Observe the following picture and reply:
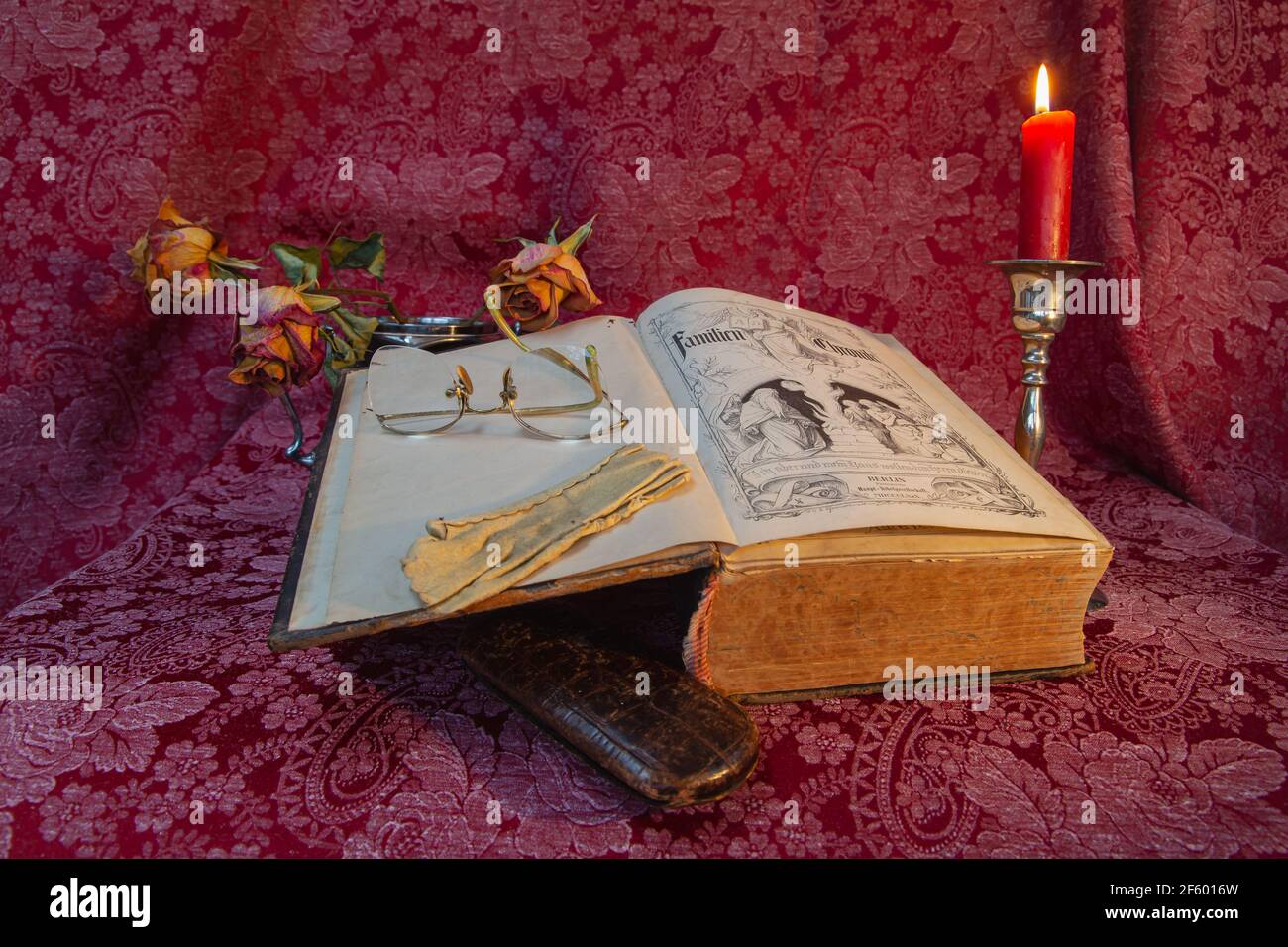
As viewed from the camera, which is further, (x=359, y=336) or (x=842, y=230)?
(x=842, y=230)

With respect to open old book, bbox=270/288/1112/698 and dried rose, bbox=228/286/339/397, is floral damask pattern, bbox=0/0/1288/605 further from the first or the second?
open old book, bbox=270/288/1112/698

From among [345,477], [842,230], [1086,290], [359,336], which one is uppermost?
[842,230]

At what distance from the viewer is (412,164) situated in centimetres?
174

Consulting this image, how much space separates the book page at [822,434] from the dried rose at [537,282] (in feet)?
0.47

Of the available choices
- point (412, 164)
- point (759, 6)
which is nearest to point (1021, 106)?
point (759, 6)

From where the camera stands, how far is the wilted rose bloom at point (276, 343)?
3.98ft

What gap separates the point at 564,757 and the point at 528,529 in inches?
8.4

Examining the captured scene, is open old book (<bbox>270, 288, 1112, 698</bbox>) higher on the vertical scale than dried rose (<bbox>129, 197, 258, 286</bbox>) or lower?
lower

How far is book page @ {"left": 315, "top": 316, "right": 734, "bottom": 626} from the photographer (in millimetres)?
809

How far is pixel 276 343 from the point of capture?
1217 mm

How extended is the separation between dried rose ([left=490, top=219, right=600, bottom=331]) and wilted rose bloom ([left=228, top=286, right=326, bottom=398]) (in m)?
0.26

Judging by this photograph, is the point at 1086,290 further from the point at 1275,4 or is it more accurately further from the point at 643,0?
the point at 643,0

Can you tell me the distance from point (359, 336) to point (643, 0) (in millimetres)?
850

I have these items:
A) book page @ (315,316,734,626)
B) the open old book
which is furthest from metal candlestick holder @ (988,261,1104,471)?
book page @ (315,316,734,626)
